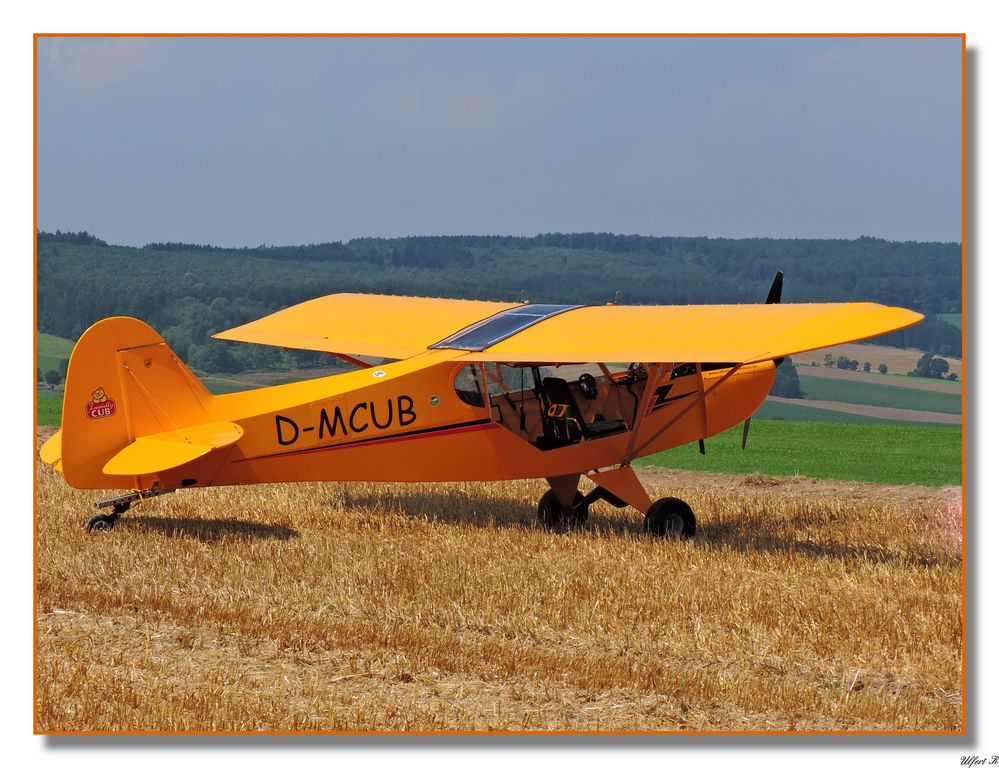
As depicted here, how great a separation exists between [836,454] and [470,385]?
11.3m

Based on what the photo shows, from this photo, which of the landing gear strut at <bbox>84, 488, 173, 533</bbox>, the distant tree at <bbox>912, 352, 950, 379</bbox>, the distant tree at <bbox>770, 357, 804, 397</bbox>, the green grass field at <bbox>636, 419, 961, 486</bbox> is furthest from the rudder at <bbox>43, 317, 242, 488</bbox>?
the distant tree at <bbox>770, 357, 804, 397</bbox>

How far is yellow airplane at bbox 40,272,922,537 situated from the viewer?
38.2ft

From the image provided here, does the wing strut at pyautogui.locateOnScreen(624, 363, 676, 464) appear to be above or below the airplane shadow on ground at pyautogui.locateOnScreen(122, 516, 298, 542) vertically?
above

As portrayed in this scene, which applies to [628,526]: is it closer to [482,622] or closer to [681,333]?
[681,333]

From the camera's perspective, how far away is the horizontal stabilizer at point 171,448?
11.5 m

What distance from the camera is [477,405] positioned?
1315 centimetres

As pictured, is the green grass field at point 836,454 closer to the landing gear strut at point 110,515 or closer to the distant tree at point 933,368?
the landing gear strut at point 110,515

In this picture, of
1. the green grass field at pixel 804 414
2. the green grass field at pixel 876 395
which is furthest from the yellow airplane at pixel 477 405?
the green grass field at pixel 876 395

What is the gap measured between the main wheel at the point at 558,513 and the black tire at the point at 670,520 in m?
1.01

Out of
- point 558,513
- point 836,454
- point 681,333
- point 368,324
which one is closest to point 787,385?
point 836,454

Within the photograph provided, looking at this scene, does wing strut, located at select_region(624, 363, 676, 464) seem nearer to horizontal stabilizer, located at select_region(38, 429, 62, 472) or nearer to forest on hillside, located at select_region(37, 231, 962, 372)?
horizontal stabilizer, located at select_region(38, 429, 62, 472)

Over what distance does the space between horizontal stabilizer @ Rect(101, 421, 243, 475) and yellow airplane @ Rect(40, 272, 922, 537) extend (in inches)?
0.7

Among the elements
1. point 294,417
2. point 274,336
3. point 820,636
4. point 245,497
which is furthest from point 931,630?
point 274,336

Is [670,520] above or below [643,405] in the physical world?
below
